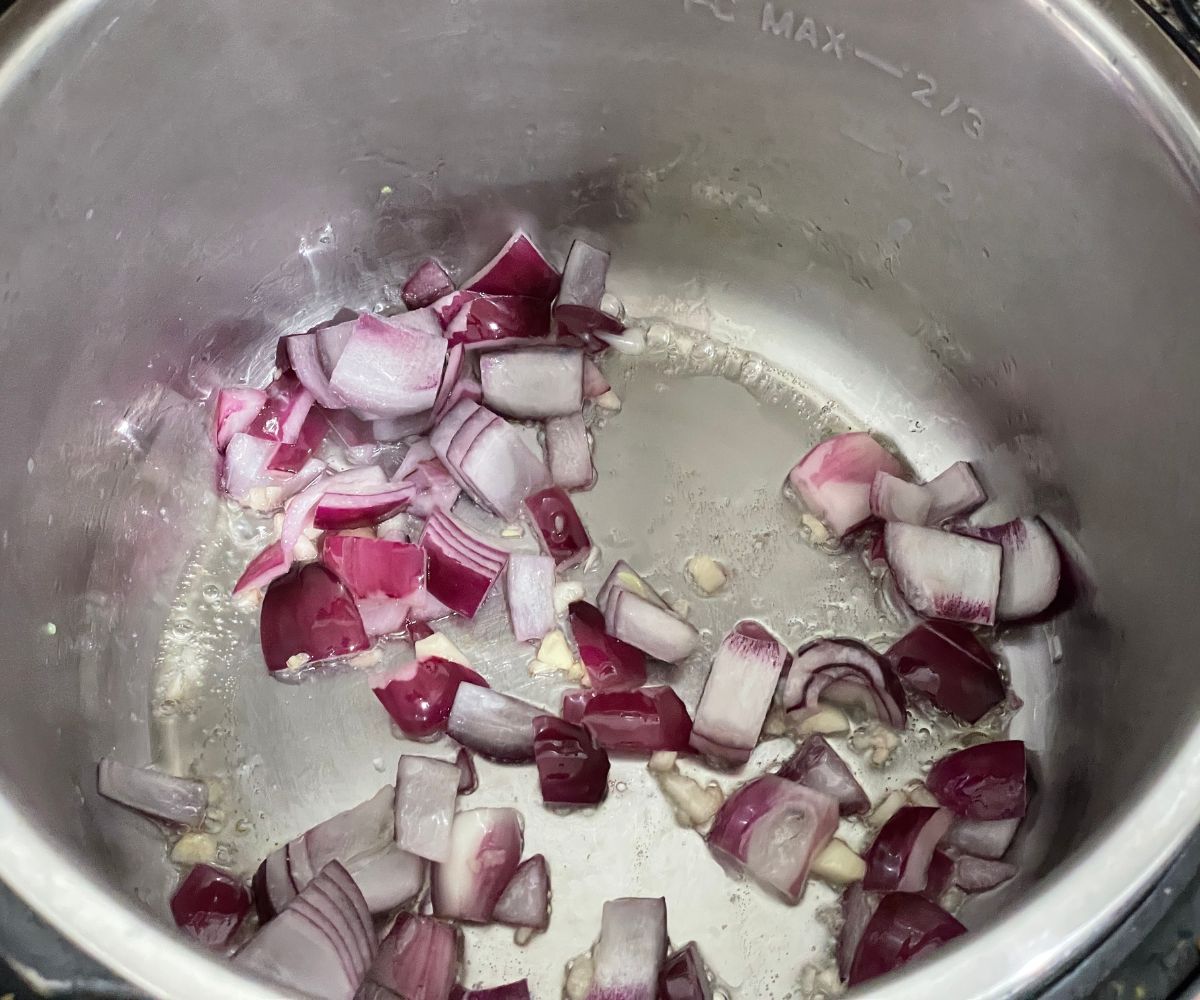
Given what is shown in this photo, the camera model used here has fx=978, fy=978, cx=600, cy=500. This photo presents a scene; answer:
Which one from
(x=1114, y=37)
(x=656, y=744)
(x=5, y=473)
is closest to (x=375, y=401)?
(x=5, y=473)

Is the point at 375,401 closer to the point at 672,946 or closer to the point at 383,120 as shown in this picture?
the point at 383,120

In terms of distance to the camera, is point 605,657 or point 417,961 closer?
point 417,961

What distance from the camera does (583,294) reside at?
1.09 metres

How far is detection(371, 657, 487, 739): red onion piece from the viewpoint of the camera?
2.97 ft

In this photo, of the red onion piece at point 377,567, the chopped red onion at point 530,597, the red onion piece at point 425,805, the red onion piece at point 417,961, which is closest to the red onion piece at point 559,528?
the chopped red onion at point 530,597

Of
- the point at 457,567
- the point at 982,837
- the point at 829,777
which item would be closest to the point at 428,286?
the point at 457,567

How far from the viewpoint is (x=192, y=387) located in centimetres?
103

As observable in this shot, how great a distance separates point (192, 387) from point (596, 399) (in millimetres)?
428

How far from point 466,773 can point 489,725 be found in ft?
0.16

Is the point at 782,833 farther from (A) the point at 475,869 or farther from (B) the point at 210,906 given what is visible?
(B) the point at 210,906

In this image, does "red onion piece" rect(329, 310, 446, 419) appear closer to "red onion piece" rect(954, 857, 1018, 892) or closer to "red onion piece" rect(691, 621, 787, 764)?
"red onion piece" rect(691, 621, 787, 764)

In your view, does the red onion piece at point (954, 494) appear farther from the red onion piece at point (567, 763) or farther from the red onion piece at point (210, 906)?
the red onion piece at point (210, 906)

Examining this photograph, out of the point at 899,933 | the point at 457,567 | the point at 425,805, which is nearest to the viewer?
the point at 899,933

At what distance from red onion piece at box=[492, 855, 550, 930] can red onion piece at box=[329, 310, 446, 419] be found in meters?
0.47
